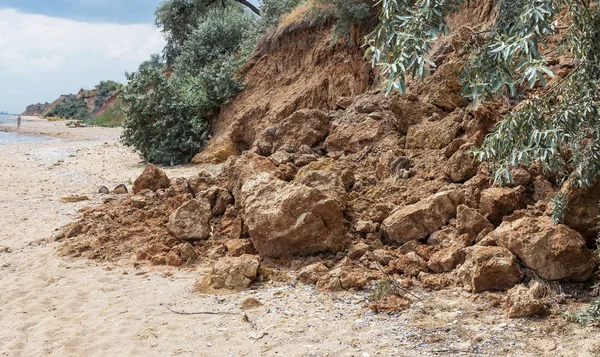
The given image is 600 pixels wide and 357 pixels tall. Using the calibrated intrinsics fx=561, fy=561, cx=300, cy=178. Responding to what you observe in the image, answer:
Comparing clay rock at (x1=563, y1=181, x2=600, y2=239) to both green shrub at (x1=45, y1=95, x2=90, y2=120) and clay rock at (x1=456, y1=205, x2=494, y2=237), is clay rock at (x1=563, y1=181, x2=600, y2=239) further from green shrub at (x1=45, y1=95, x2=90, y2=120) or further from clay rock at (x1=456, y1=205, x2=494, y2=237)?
green shrub at (x1=45, y1=95, x2=90, y2=120)

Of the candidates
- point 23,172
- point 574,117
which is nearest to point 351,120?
point 574,117

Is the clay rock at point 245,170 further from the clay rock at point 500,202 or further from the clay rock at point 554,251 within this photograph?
the clay rock at point 554,251

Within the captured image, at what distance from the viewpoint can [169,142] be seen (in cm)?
1334

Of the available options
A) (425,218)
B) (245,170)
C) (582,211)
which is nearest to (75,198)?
(245,170)

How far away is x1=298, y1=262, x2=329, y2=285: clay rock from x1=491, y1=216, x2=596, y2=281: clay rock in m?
1.77

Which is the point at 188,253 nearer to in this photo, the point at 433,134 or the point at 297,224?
the point at 297,224

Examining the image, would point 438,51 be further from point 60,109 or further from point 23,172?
point 60,109

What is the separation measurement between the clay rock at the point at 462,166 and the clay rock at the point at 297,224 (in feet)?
4.35

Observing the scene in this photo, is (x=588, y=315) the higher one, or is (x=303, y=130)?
(x=303, y=130)

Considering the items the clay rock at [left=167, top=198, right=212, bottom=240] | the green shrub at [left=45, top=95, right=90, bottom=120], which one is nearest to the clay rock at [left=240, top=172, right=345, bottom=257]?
the clay rock at [left=167, top=198, right=212, bottom=240]

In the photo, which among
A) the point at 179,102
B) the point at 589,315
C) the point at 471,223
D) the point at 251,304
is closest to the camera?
the point at 589,315

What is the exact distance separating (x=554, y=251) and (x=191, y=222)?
13.1 ft

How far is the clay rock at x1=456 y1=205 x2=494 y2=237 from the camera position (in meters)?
5.26

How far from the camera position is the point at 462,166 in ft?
20.0
